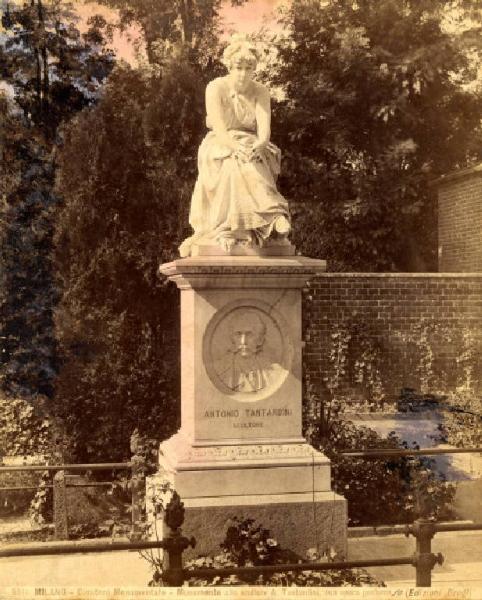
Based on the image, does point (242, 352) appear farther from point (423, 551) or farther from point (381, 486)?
point (381, 486)

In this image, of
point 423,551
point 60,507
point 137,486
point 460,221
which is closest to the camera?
point 423,551

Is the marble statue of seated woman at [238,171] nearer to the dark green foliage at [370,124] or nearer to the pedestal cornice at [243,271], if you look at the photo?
the pedestal cornice at [243,271]

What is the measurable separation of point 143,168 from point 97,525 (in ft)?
18.5

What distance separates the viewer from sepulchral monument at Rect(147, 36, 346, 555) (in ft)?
21.1

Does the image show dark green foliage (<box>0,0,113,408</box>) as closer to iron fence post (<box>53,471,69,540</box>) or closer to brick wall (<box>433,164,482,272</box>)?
iron fence post (<box>53,471,69,540</box>)

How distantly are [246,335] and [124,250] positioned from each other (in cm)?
598

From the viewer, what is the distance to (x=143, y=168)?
1296cm

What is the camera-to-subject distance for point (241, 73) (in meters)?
6.94

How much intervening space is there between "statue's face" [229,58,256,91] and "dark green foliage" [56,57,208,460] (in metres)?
4.87

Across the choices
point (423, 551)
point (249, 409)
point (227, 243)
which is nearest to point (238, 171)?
point (227, 243)

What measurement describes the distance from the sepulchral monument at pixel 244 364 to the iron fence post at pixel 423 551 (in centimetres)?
99

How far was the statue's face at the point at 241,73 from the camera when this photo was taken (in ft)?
22.7

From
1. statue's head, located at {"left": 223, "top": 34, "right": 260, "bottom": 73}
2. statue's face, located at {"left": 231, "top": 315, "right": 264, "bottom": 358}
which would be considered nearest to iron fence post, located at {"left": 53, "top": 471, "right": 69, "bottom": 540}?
statue's face, located at {"left": 231, "top": 315, "right": 264, "bottom": 358}

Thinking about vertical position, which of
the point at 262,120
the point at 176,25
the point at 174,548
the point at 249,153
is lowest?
the point at 174,548
